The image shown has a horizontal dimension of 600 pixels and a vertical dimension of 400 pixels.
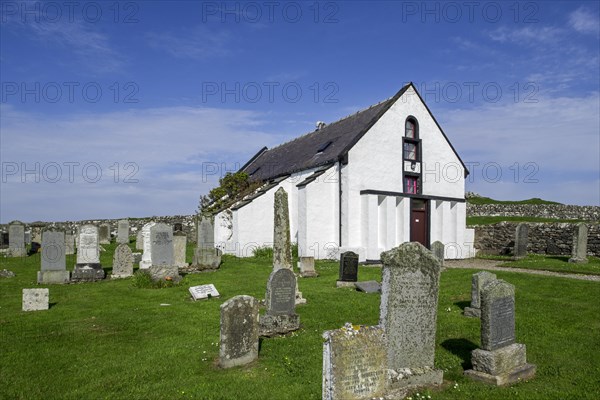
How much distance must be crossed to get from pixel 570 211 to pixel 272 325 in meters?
40.6

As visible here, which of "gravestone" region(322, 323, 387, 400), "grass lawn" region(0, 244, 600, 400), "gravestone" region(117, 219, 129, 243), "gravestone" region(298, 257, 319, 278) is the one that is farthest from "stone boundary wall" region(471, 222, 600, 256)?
"gravestone" region(117, 219, 129, 243)

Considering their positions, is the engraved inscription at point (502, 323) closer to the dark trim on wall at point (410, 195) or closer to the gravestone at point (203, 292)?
the gravestone at point (203, 292)

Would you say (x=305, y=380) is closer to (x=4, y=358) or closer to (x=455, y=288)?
(x=4, y=358)

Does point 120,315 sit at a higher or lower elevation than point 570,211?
lower

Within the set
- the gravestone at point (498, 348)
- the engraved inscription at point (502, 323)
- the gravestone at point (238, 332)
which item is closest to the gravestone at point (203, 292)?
the gravestone at point (238, 332)

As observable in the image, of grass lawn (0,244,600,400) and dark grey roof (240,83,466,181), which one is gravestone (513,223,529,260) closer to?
grass lawn (0,244,600,400)

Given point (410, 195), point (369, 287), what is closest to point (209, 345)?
point (369, 287)

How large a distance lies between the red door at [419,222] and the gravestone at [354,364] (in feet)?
62.0

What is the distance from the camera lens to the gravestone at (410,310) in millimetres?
5730

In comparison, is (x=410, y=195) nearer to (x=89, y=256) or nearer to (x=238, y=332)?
(x=89, y=256)

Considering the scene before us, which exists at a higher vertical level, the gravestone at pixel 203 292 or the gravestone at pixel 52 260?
the gravestone at pixel 52 260

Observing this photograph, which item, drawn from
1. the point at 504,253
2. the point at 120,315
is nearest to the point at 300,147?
the point at 504,253

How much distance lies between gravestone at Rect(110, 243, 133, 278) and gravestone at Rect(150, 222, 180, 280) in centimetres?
195

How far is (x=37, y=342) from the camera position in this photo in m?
7.59
